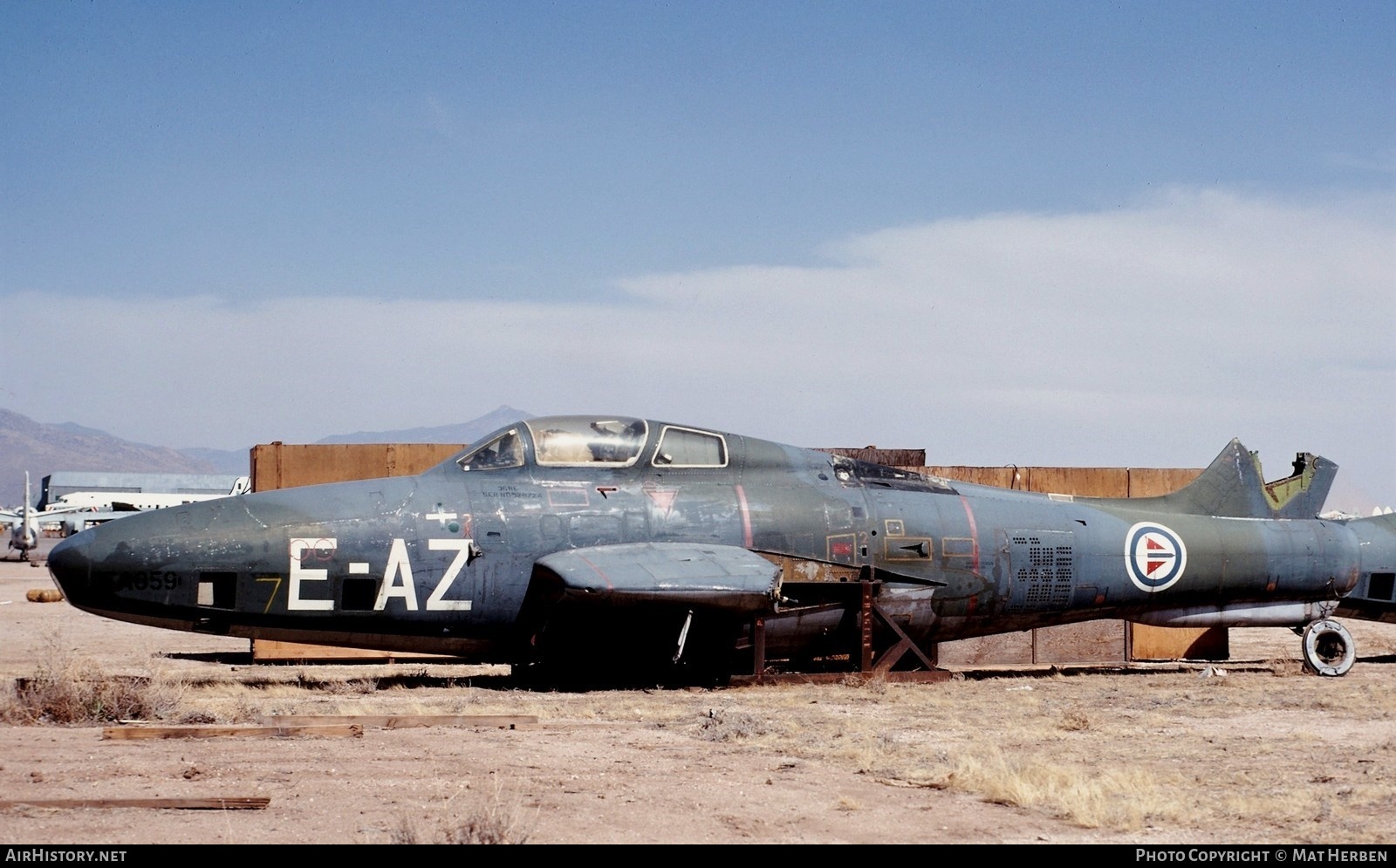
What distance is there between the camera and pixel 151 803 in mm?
7656

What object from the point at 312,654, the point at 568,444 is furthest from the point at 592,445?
the point at 312,654

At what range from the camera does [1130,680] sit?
17750mm

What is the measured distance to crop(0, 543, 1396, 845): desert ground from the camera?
7469 millimetres

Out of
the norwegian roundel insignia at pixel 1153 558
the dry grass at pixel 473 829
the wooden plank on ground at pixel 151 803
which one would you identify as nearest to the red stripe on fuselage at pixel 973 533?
the norwegian roundel insignia at pixel 1153 558

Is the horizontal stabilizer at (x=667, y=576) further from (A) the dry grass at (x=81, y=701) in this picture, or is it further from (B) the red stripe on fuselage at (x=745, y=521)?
(A) the dry grass at (x=81, y=701)

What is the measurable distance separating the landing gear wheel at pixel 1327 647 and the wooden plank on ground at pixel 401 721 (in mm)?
11824

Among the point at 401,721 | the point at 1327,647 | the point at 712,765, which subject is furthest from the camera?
the point at 1327,647

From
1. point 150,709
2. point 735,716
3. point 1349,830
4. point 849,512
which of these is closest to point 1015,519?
point 849,512

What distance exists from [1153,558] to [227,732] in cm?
1179

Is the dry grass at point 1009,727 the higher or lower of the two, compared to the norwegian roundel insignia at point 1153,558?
lower

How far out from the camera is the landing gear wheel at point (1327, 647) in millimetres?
18219

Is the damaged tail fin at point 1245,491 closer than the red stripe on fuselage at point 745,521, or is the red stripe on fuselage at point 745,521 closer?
the red stripe on fuselage at point 745,521

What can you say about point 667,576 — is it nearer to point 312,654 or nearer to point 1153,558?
point 1153,558

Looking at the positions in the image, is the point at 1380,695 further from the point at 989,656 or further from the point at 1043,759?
the point at 1043,759
